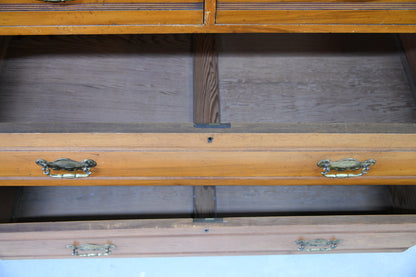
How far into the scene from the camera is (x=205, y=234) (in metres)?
0.66

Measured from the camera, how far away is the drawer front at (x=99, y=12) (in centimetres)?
53

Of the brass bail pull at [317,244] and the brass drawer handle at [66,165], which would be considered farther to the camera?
the brass bail pull at [317,244]

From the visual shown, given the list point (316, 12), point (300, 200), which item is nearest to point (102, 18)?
point (316, 12)

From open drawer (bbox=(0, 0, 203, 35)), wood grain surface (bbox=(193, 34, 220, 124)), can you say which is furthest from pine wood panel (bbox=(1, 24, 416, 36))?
wood grain surface (bbox=(193, 34, 220, 124))

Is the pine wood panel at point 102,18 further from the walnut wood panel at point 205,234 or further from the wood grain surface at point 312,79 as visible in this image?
the walnut wood panel at point 205,234

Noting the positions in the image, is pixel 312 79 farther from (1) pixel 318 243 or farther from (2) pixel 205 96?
(1) pixel 318 243

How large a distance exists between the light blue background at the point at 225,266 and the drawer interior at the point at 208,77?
0.45 meters

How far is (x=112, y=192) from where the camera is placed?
817 mm

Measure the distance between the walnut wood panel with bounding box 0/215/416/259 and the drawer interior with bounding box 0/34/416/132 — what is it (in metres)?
0.26

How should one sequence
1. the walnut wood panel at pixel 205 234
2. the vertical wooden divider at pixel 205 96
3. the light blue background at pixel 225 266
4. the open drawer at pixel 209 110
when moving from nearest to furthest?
1. the open drawer at pixel 209 110
2. the walnut wood panel at pixel 205 234
3. the vertical wooden divider at pixel 205 96
4. the light blue background at pixel 225 266

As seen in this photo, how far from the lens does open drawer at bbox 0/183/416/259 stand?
63 cm

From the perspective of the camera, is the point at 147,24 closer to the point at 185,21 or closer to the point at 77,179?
the point at 185,21

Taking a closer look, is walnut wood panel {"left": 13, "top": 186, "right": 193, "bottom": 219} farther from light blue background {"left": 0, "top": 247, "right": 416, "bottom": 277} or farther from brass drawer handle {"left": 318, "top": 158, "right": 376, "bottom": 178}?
brass drawer handle {"left": 318, "top": 158, "right": 376, "bottom": 178}

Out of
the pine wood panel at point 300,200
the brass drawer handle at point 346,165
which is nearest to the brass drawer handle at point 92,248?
the pine wood panel at point 300,200
